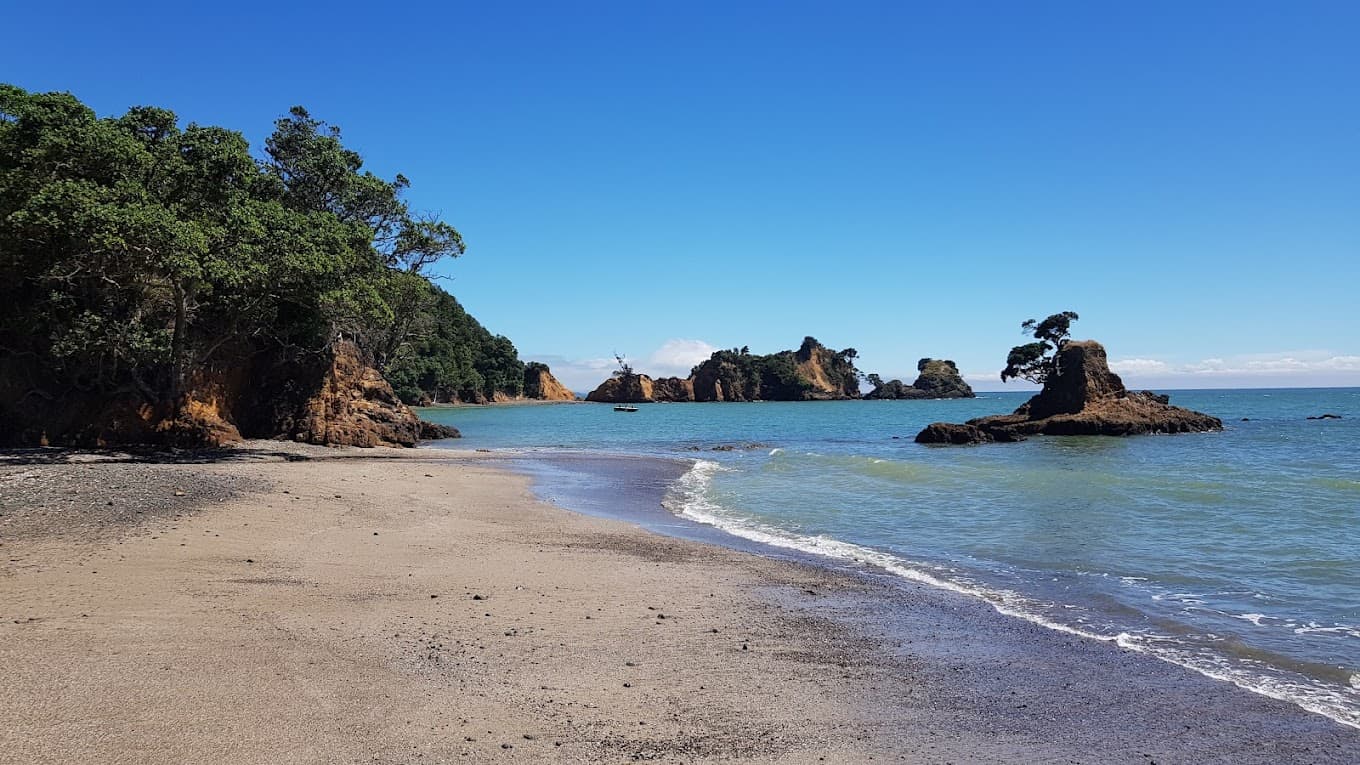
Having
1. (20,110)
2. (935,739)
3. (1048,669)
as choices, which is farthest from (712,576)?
(20,110)

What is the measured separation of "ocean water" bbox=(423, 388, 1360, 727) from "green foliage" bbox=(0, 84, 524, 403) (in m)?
12.4

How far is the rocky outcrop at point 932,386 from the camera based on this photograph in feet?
550

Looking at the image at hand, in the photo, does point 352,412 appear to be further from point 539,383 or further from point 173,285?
point 539,383

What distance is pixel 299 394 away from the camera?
95.9ft

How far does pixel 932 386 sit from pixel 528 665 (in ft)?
571

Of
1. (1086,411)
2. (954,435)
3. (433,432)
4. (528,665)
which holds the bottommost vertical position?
(528,665)

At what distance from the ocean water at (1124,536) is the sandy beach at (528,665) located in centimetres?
93

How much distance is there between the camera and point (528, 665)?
6262 mm

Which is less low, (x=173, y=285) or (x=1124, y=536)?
(x=173, y=285)

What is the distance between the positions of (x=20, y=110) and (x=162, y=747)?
2122 cm

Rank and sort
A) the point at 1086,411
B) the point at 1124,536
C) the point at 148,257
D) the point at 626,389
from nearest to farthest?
1. the point at 1124,536
2. the point at 148,257
3. the point at 1086,411
4. the point at 626,389

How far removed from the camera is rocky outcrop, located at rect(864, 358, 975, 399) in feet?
550

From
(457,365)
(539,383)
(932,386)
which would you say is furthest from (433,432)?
(932,386)

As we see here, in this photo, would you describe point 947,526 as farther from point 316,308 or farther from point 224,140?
point 224,140
